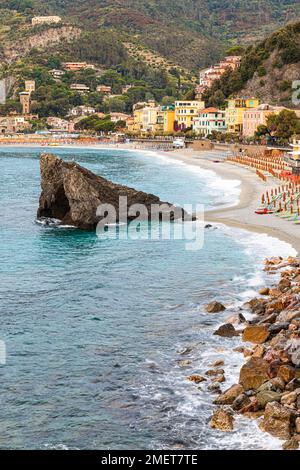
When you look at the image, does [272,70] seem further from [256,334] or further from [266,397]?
[266,397]

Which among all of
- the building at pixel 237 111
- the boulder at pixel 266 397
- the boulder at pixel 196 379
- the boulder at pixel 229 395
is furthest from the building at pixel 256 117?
the boulder at pixel 266 397

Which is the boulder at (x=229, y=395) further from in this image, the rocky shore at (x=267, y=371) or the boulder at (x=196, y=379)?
the boulder at (x=196, y=379)

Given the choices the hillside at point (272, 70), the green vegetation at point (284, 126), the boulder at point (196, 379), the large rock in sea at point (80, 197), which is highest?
the hillside at point (272, 70)

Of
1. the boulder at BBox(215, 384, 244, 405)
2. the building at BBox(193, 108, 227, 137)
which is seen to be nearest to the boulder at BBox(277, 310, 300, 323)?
the boulder at BBox(215, 384, 244, 405)

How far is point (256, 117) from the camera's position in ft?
393

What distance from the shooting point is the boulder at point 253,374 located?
1831 cm

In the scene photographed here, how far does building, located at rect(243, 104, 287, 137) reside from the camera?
11731 centimetres

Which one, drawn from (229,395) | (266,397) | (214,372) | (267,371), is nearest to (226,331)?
(214,372)

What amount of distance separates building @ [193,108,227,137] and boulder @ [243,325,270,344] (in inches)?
4654

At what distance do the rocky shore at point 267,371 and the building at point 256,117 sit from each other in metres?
92.6

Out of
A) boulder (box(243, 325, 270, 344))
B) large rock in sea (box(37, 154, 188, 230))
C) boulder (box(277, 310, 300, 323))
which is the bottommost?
boulder (box(243, 325, 270, 344))

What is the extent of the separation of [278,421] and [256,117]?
352 ft

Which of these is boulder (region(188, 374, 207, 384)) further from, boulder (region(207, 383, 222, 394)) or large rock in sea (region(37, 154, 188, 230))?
large rock in sea (region(37, 154, 188, 230))
